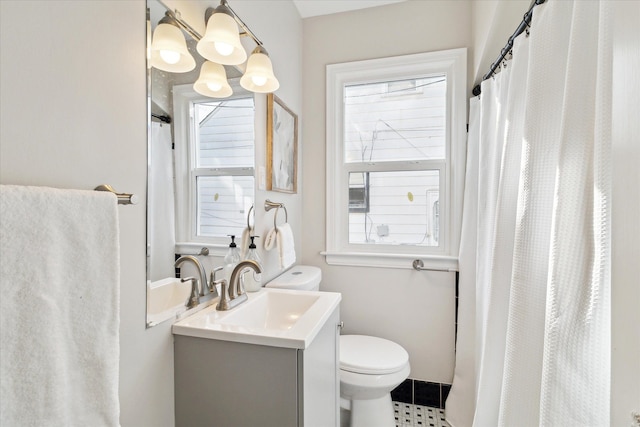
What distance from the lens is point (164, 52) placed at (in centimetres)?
91

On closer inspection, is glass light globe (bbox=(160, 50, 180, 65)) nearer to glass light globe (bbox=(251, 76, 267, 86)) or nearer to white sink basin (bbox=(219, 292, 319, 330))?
glass light globe (bbox=(251, 76, 267, 86))

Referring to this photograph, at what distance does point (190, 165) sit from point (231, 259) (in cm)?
44

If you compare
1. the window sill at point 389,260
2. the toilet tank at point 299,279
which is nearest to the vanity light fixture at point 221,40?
the toilet tank at point 299,279

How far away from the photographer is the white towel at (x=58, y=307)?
0.48 meters

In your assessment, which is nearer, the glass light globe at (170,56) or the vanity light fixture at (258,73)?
the glass light globe at (170,56)

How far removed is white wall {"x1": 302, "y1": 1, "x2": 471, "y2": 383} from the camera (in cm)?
190

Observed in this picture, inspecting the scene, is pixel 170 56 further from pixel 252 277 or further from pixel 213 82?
pixel 252 277

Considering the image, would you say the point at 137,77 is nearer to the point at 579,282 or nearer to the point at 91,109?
the point at 91,109

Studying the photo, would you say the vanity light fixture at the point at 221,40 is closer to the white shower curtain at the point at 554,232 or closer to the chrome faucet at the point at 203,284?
the chrome faucet at the point at 203,284

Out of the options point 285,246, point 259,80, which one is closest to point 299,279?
point 285,246

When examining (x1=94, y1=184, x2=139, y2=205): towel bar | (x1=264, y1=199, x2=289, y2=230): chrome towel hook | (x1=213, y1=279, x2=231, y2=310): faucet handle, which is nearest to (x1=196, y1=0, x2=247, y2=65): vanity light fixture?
(x1=94, y1=184, x2=139, y2=205): towel bar

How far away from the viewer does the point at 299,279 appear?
173 centimetres

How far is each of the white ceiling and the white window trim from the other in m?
0.37

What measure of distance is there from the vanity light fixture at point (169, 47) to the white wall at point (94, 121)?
4 cm
